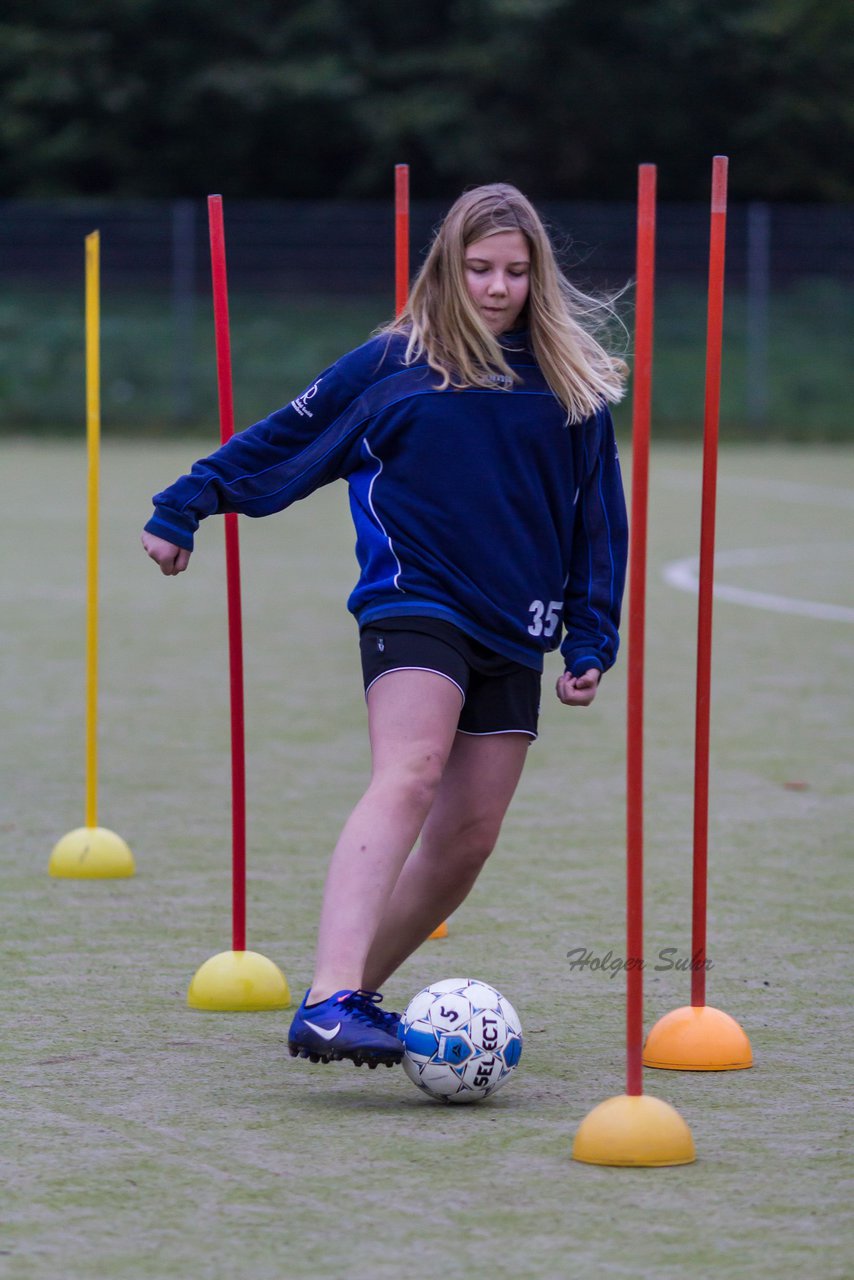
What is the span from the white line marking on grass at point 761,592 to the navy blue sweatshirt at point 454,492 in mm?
7531

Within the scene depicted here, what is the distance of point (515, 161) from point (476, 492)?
31.4 m

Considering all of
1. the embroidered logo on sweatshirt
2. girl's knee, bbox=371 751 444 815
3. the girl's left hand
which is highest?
the embroidered logo on sweatshirt

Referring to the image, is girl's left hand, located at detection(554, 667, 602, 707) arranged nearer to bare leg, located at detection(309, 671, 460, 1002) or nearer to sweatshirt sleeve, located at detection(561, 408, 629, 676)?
sweatshirt sleeve, located at detection(561, 408, 629, 676)

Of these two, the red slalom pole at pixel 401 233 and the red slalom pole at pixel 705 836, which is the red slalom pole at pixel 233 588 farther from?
the red slalom pole at pixel 705 836

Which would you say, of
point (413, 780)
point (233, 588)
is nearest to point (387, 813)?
point (413, 780)

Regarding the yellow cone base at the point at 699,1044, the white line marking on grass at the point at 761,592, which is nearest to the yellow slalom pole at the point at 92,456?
the yellow cone base at the point at 699,1044

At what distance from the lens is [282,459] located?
4.16 meters

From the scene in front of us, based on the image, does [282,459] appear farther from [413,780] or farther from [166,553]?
[413,780]

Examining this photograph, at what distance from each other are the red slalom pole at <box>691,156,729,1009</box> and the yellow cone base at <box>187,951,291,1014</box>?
96cm

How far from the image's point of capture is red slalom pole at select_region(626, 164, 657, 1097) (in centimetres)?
327

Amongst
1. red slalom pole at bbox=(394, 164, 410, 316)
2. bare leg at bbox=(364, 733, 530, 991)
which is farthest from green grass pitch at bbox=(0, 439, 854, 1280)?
red slalom pole at bbox=(394, 164, 410, 316)

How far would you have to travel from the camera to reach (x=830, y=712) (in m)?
8.89

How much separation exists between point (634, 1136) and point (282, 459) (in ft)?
4.88

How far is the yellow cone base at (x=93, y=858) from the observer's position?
594 cm
